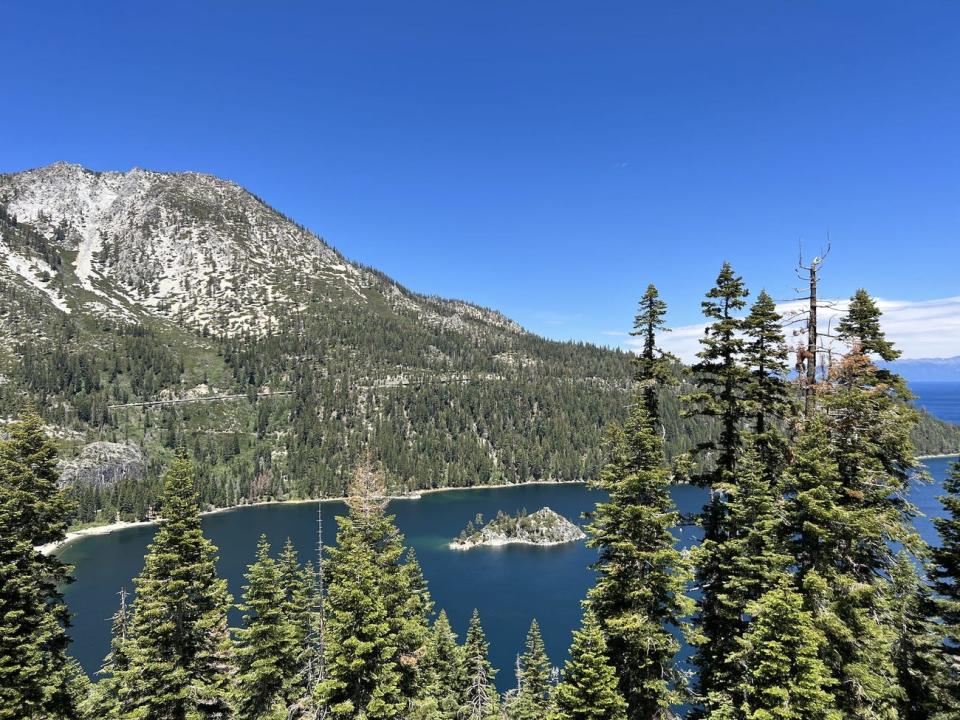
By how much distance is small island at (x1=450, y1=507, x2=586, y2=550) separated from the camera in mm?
141750

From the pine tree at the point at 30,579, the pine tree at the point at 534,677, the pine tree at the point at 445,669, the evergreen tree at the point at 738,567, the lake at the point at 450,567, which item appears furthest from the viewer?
the lake at the point at 450,567

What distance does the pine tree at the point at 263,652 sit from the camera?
31875 mm

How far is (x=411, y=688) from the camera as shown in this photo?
92.9ft

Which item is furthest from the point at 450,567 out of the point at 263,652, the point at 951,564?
the point at 951,564

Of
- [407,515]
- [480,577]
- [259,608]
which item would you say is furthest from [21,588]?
[407,515]

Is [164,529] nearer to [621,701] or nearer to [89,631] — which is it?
[621,701]

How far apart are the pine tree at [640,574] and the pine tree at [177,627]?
62.8ft

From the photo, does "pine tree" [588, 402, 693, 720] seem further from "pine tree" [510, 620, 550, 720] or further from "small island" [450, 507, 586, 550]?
"small island" [450, 507, 586, 550]

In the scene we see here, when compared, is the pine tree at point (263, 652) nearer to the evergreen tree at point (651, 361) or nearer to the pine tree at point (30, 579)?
the pine tree at point (30, 579)

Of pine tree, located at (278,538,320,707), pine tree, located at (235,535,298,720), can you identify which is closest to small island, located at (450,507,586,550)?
pine tree, located at (278,538,320,707)

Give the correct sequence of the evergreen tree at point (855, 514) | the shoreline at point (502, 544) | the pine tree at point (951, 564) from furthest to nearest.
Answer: the shoreline at point (502, 544) < the pine tree at point (951, 564) < the evergreen tree at point (855, 514)

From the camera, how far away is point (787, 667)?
1548cm

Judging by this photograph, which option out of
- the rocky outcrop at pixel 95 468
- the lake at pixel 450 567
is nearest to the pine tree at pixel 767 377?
the lake at pixel 450 567

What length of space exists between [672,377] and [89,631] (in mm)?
111231
